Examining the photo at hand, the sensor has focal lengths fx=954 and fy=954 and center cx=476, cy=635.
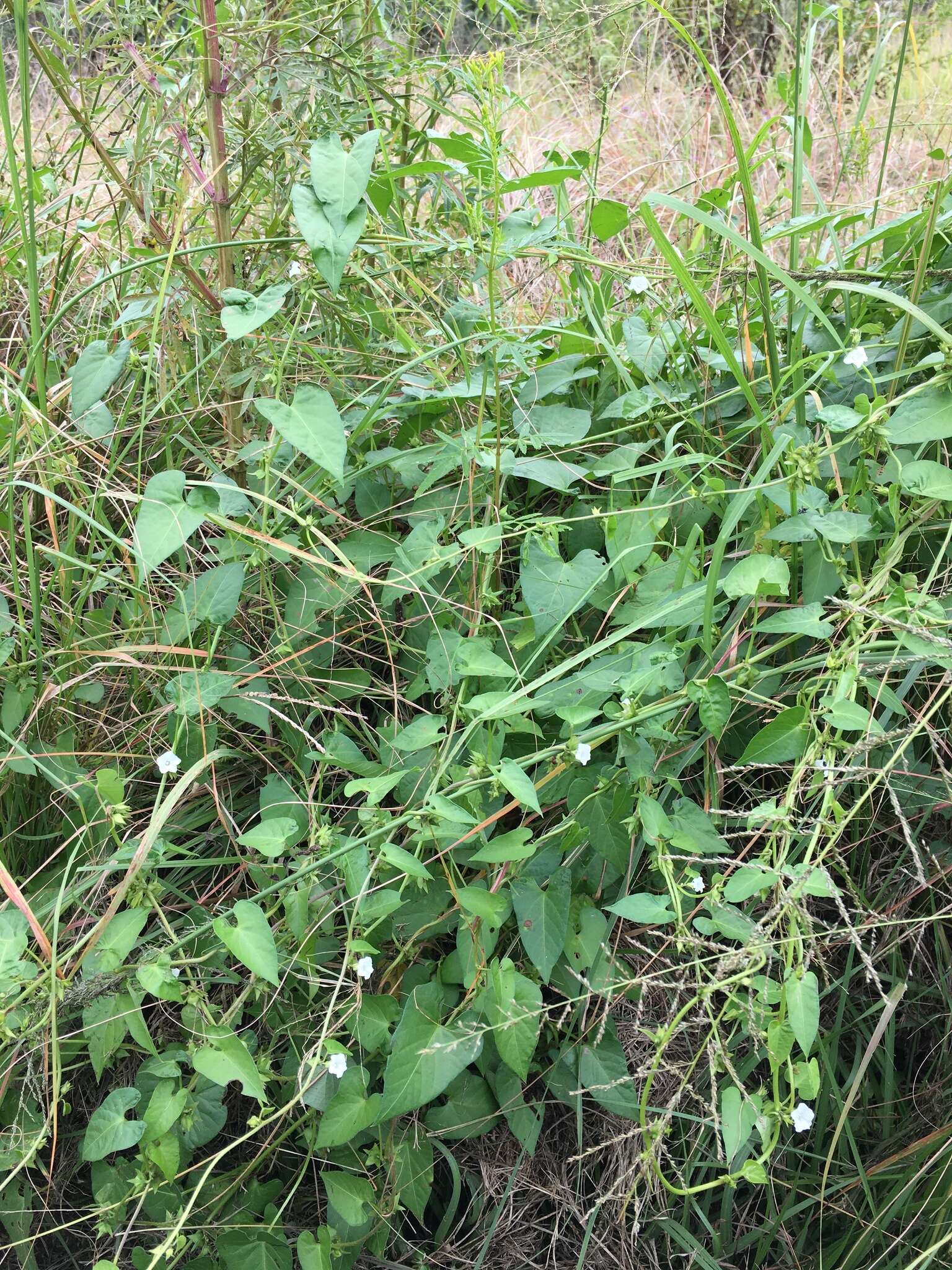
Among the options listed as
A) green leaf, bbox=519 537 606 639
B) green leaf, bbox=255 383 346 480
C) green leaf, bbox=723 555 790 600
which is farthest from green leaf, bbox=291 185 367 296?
green leaf, bbox=723 555 790 600

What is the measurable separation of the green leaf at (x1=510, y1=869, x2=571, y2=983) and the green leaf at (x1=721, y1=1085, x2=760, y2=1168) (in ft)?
0.68

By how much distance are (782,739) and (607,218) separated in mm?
789

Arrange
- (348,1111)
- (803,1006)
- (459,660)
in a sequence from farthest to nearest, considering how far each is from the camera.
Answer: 1. (459,660)
2. (348,1111)
3. (803,1006)

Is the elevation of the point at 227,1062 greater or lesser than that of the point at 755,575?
lesser

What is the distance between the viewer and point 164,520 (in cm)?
95

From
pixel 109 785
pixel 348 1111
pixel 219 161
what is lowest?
pixel 348 1111

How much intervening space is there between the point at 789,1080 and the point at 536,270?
4.99 ft

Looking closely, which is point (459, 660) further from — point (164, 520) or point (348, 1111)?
point (348, 1111)

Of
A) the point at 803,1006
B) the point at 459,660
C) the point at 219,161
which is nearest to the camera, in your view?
the point at 803,1006

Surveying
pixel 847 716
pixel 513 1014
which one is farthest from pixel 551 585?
pixel 513 1014

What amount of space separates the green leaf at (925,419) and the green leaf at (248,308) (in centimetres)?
65

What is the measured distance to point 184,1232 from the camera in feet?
3.20

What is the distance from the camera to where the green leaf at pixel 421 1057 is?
921mm

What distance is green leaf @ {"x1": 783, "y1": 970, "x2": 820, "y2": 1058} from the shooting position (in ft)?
2.69
